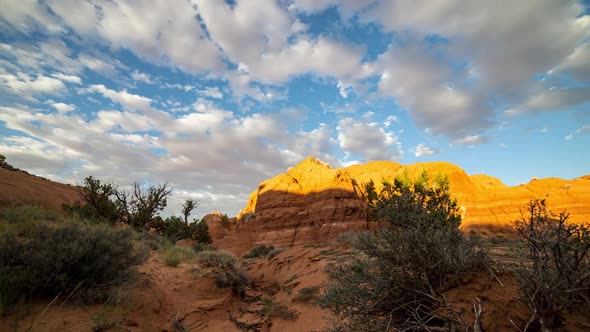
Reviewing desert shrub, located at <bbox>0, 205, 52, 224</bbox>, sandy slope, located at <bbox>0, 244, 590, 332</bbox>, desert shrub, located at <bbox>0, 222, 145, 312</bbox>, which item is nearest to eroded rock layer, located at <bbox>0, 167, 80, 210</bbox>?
desert shrub, located at <bbox>0, 205, 52, 224</bbox>

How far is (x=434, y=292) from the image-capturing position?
3.31m

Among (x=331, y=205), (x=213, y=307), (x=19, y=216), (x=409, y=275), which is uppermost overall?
(x=331, y=205)

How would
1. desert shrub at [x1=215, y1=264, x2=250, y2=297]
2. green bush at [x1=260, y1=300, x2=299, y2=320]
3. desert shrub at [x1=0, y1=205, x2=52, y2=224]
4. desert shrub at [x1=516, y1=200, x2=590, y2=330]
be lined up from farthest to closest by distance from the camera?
desert shrub at [x1=215, y1=264, x2=250, y2=297] → desert shrub at [x1=0, y1=205, x2=52, y2=224] → green bush at [x1=260, y1=300, x2=299, y2=320] → desert shrub at [x1=516, y1=200, x2=590, y2=330]

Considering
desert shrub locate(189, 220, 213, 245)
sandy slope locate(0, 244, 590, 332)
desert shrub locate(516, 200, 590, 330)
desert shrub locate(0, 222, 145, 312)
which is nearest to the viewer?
desert shrub locate(516, 200, 590, 330)

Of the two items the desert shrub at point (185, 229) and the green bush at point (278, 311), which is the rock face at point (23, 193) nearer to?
the desert shrub at point (185, 229)

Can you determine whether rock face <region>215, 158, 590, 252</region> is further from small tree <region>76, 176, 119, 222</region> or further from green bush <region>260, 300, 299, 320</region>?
green bush <region>260, 300, 299, 320</region>

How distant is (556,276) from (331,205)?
3386 cm

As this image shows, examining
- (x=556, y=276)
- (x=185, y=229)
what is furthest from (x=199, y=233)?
(x=556, y=276)

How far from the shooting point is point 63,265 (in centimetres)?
507

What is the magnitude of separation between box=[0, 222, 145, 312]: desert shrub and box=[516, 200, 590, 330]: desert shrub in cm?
696

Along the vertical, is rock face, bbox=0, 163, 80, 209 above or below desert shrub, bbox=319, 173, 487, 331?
above

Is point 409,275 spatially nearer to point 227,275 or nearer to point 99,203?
point 227,275

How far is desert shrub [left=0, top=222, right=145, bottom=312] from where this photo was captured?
4703mm

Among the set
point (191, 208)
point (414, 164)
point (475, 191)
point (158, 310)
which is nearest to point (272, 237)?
point (191, 208)
